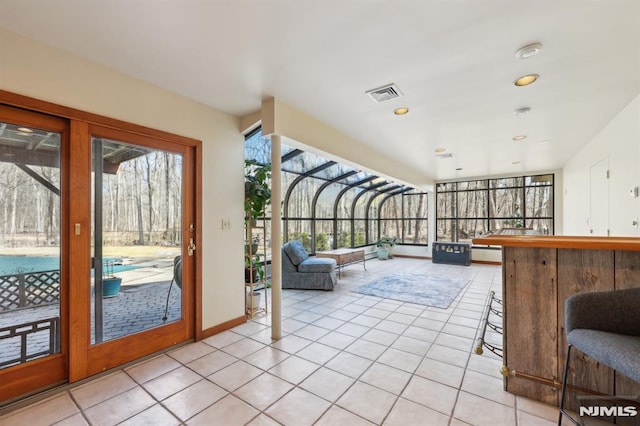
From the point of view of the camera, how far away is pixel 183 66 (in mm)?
2295

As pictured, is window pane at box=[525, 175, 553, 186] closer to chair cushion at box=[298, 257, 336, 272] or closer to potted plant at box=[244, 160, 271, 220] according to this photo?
chair cushion at box=[298, 257, 336, 272]

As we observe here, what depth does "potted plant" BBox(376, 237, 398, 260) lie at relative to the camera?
879 centimetres

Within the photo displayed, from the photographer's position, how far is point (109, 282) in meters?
2.42

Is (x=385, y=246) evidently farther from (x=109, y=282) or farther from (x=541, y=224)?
(x=109, y=282)

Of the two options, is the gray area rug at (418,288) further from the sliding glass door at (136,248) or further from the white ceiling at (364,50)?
the sliding glass door at (136,248)

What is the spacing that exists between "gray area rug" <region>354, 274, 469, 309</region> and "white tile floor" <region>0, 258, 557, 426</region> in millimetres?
1003

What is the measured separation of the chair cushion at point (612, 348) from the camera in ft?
3.71

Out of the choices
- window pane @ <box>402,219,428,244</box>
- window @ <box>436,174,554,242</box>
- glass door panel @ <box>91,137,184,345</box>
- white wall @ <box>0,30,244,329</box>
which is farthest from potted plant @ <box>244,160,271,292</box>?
window pane @ <box>402,219,428,244</box>

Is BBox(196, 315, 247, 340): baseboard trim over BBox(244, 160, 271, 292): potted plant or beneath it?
beneath

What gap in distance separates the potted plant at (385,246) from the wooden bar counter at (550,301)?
6.77m

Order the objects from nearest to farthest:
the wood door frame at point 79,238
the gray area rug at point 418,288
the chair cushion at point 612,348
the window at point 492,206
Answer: the chair cushion at point 612,348
the wood door frame at point 79,238
the gray area rug at point 418,288
the window at point 492,206

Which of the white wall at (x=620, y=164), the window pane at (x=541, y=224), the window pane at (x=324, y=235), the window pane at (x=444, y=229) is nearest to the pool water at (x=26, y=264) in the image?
the window pane at (x=324, y=235)

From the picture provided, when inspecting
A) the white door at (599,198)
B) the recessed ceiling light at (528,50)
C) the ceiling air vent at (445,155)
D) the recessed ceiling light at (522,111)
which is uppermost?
the recessed ceiling light at (528,50)

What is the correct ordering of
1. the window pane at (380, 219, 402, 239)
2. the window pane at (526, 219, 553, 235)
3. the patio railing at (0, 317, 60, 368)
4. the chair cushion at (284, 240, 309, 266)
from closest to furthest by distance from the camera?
the patio railing at (0, 317, 60, 368)
the chair cushion at (284, 240, 309, 266)
the window pane at (526, 219, 553, 235)
the window pane at (380, 219, 402, 239)
